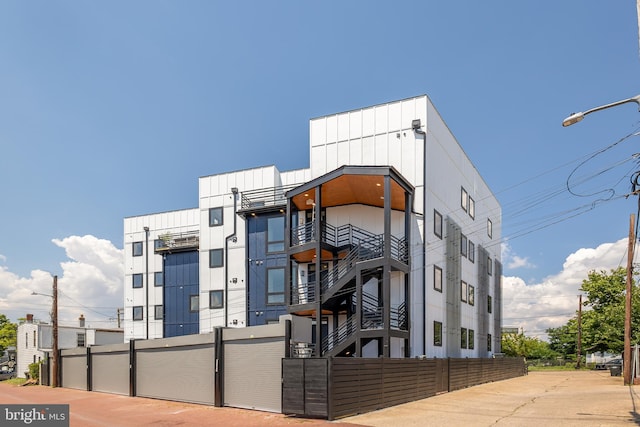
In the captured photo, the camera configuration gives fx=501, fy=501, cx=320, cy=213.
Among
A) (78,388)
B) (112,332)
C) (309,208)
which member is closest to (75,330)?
(112,332)

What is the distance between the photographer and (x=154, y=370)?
27016 mm

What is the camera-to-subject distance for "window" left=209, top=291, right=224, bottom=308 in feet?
112

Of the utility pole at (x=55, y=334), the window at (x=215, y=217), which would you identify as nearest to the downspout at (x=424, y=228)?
the window at (x=215, y=217)

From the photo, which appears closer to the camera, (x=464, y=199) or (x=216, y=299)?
(x=216, y=299)

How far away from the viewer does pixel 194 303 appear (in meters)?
37.2

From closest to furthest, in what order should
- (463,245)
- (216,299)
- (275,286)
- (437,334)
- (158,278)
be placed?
(437,334) → (275,286) → (216,299) → (463,245) → (158,278)

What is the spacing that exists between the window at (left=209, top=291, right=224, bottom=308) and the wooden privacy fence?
1559 centimetres

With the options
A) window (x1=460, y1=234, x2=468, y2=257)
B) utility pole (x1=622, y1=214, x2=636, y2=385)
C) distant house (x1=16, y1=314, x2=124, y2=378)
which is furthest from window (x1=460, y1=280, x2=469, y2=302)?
distant house (x1=16, y1=314, x2=124, y2=378)

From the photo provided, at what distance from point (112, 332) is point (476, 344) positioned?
130 ft

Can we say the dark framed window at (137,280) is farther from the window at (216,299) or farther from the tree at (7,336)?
the tree at (7,336)

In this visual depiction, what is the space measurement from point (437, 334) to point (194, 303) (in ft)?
59.8

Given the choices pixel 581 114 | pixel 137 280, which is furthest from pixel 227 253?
pixel 581 114

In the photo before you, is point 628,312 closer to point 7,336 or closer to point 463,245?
point 463,245

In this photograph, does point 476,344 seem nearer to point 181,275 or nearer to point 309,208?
point 309,208
